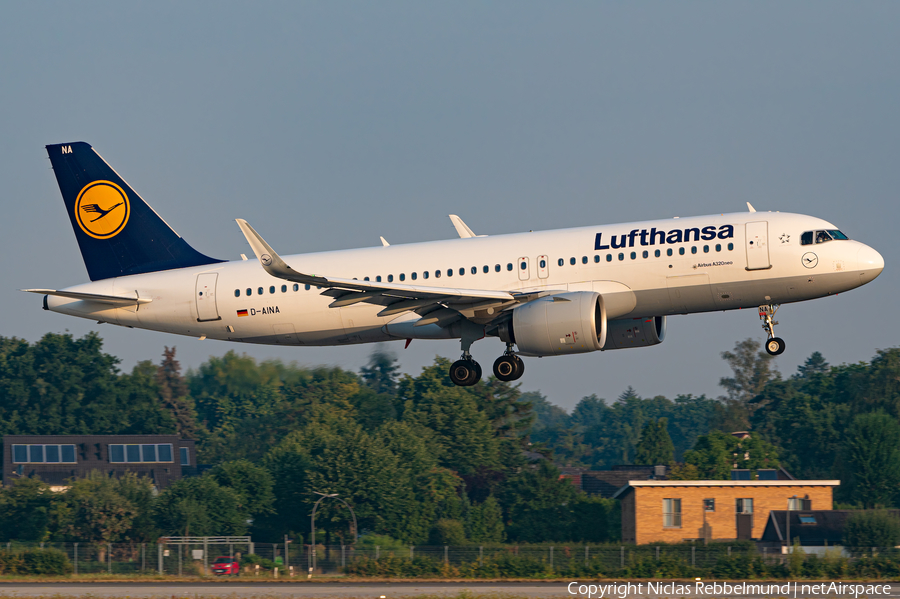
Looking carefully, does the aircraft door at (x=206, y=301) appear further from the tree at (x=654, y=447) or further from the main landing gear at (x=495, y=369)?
the tree at (x=654, y=447)

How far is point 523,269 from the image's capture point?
121 ft

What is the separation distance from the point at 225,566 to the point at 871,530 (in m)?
38.9

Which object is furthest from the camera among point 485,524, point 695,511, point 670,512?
point 485,524

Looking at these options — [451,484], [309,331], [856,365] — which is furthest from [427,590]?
[856,365]

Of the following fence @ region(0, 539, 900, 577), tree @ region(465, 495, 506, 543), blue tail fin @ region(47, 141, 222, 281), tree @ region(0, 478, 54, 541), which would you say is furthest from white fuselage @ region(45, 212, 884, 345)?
tree @ region(465, 495, 506, 543)

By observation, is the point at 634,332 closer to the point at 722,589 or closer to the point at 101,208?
the point at 722,589

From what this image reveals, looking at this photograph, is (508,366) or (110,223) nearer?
(508,366)

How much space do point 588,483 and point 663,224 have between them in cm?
7924

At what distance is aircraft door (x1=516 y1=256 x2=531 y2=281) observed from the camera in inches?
1455

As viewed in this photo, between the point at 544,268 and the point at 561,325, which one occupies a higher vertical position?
the point at 544,268

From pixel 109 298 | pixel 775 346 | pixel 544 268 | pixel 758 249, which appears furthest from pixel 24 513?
pixel 758 249

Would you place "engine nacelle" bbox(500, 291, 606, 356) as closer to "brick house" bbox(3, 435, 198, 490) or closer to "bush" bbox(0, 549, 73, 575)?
"bush" bbox(0, 549, 73, 575)

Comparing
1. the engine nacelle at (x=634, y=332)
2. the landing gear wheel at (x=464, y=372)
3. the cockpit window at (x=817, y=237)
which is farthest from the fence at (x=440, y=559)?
the cockpit window at (x=817, y=237)

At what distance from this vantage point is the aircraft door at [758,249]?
35.2 meters
